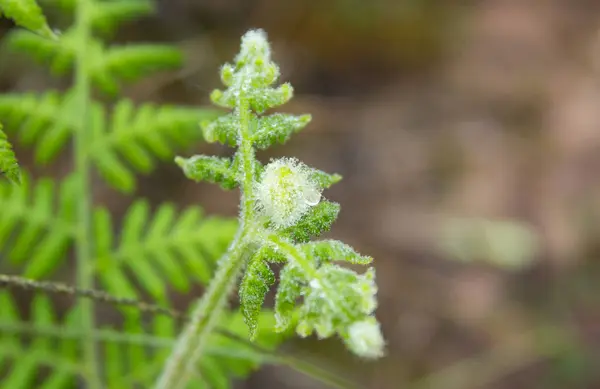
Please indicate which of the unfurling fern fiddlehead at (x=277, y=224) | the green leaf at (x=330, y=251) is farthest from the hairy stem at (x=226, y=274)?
the green leaf at (x=330, y=251)

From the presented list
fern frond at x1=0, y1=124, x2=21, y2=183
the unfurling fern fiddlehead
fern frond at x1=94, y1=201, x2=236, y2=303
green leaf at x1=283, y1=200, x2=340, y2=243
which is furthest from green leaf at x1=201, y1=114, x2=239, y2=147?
fern frond at x1=94, y1=201, x2=236, y2=303

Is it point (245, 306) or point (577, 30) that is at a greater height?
point (577, 30)

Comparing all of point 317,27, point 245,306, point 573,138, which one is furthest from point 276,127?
point 573,138

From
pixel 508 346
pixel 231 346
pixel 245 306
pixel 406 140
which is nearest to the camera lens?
pixel 245 306

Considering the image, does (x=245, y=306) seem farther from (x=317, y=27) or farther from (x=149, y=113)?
(x=317, y=27)

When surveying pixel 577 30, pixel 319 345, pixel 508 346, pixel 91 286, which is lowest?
pixel 91 286

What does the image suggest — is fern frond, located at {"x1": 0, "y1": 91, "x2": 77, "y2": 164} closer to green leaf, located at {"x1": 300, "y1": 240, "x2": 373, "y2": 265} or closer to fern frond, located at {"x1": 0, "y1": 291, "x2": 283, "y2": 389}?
fern frond, located at {"x1": 0, "y1": 291, "x2": 283, "y2": 389}

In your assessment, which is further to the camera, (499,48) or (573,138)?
(499,48)

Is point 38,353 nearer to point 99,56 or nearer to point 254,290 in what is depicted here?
point 99,56

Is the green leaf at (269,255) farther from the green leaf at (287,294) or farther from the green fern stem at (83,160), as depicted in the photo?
the green fern stem at (83,160)
